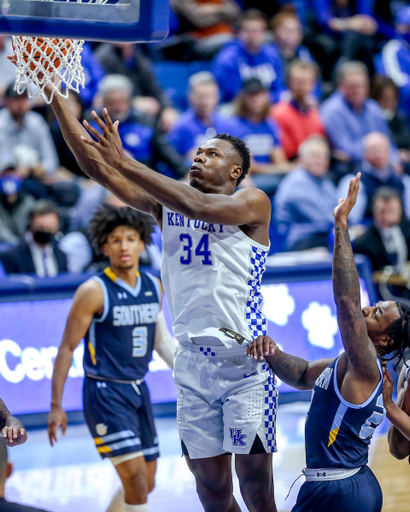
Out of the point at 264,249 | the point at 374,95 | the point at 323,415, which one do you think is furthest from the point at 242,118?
the point at 323,415

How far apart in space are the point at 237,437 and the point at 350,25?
1097 cm

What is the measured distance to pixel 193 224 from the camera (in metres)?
3.82

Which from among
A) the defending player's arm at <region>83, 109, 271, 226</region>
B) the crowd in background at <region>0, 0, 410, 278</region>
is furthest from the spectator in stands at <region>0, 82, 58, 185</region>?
→ the defending player's arm at <region>83, 109, 271, 226</region>

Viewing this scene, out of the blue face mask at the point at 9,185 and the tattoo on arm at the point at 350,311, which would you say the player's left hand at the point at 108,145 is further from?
the blue face mask at the point at 9,185

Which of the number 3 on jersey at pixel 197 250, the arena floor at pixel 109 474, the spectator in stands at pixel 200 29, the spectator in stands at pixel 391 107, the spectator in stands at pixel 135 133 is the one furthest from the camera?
the spectator in stands at pixel 200 29

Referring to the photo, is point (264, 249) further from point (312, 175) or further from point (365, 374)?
point (312, 175)

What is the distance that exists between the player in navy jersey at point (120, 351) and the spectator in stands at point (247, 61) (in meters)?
6.68

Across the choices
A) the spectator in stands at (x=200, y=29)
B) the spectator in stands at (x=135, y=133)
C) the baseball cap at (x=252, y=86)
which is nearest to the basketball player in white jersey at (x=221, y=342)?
the spectator in stands at (x=135, y=133)

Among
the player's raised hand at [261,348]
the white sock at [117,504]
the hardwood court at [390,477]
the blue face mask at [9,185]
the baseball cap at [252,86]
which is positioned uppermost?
the baseball cap at [252,86]

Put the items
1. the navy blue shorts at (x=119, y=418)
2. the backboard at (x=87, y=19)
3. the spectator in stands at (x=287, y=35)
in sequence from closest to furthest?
1. the backboard at (x=87, y=19)
2. the navy blue shorts at (x=119, y=418)
3. the spectator in stands at (x=287, y=35)

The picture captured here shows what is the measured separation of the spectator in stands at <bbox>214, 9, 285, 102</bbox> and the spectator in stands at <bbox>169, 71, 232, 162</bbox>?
144 cm

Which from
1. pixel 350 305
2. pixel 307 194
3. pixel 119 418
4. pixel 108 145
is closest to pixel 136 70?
pixel 307 194

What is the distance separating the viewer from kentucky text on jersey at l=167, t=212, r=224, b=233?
3799 mm

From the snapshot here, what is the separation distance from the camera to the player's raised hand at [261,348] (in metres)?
3.68
